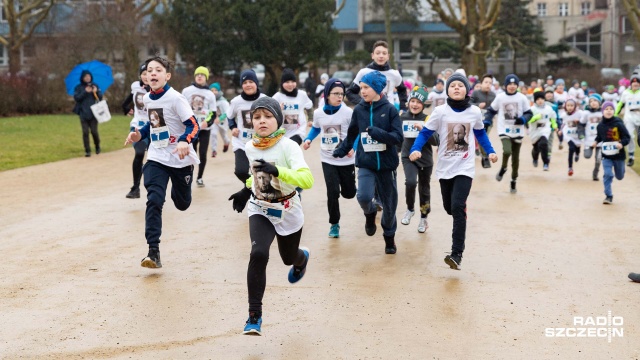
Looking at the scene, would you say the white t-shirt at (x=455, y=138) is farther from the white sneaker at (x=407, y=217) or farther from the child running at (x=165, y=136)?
the child running at (x=165, y=136)

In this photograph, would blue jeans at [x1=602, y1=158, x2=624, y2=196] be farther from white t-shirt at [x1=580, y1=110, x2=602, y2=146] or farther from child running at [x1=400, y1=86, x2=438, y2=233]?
white t-shirt at [x1=580, y1=110, x2=602, y2=146]

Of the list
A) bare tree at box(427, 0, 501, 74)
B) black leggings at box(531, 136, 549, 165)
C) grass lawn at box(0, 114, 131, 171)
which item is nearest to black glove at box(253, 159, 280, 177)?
black leggings at box(531, 136, 549, 165)

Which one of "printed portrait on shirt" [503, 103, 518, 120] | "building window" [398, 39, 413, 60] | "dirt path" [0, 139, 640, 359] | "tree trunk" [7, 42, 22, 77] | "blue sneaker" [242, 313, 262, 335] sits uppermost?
"building window" [398, 39, 413, 60]

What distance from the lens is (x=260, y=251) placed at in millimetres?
6297

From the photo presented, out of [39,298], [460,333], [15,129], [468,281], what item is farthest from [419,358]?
[15,129]

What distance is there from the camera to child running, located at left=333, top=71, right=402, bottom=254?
8898 millimetres

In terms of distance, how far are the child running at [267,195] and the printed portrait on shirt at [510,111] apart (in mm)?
8592

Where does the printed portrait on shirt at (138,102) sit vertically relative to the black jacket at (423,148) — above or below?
above

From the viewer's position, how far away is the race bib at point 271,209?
647 centimetres

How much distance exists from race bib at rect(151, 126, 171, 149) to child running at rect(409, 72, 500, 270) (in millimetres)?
2424

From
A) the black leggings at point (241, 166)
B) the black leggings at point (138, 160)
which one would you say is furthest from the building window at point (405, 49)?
the black leggings at point (241, 166)

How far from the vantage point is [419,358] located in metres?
5.75

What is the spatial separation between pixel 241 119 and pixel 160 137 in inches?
123

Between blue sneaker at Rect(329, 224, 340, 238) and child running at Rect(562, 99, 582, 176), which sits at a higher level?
child running at Rect(562, 99, 582, 176)
